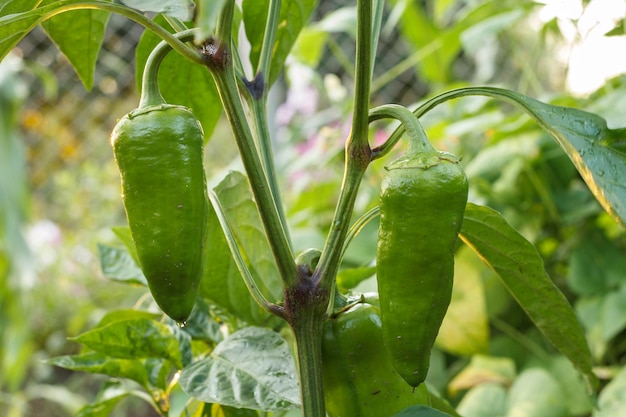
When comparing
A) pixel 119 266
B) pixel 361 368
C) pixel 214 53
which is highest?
pixel 214 53

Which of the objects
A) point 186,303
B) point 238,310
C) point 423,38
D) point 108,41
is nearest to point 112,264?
point 238,310

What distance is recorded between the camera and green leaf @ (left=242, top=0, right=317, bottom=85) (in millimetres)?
595

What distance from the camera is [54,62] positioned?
10.8ft

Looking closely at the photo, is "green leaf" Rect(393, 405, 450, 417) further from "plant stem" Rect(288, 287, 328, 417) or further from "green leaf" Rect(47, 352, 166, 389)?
"green leaf" Rect(47, 352, 166, 389)

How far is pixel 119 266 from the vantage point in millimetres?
683

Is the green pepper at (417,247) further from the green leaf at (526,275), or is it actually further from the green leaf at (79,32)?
the green leaf at (79,32)

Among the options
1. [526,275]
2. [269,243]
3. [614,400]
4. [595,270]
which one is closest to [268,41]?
[269,243]

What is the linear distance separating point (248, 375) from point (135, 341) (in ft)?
0.45

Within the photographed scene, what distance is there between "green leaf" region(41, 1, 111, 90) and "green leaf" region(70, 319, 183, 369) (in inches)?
9.0

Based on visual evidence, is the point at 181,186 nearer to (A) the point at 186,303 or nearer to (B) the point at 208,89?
(A) the point at 186,303

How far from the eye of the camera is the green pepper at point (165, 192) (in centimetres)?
40

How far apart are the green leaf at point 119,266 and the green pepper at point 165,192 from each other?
258mm

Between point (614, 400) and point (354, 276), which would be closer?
point (354, 276)

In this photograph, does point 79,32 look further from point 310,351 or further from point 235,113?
point 310,351
